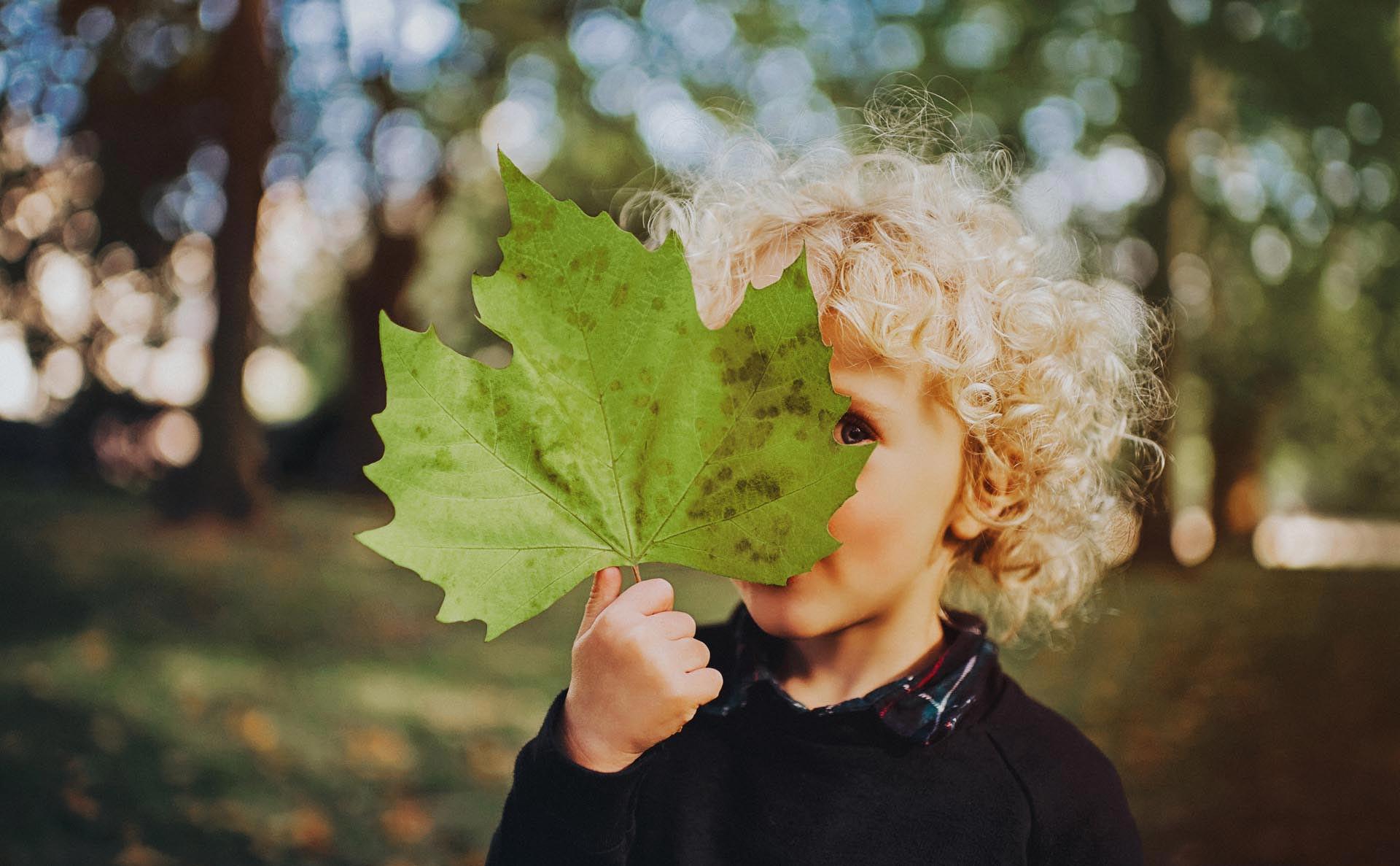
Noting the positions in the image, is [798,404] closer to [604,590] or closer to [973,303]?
[604,590]

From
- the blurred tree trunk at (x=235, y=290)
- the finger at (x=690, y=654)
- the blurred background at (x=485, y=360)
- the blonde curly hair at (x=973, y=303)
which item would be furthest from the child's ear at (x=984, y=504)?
the blurred tree trunk at (x=235, y=290)

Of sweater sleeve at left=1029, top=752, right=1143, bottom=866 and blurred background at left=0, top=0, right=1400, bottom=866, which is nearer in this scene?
sweater sleeve at left=1029, top=752, right=1143, bottom=866

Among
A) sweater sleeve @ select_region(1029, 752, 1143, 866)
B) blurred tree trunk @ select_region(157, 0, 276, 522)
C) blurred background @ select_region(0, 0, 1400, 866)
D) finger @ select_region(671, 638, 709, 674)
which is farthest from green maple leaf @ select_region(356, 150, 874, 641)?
blurred tree trunk @ select_region(157, 0, 276, 522)

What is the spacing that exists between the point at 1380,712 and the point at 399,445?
274 inches

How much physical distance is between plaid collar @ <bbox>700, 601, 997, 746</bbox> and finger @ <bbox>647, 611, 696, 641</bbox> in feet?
1.24

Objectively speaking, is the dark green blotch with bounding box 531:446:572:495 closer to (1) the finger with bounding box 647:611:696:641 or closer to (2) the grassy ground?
(1) the finger with bounding box 647:611:696:641

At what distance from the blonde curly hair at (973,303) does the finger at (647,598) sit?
1.47 ft

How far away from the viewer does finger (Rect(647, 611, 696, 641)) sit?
1.07m

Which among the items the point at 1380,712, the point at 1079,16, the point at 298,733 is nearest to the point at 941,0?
the point at 1079,16

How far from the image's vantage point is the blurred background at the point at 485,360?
4.52 meters

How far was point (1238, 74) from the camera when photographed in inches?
359

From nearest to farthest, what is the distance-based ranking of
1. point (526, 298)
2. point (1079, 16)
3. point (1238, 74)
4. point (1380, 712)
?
point (526, 298) < point (1380, 712) < point (1238, 74) < point (1079, 16)

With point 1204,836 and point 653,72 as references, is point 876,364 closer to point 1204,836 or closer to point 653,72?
point 1204,836

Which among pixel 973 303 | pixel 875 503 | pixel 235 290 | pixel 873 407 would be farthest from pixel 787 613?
pixel 235 290
